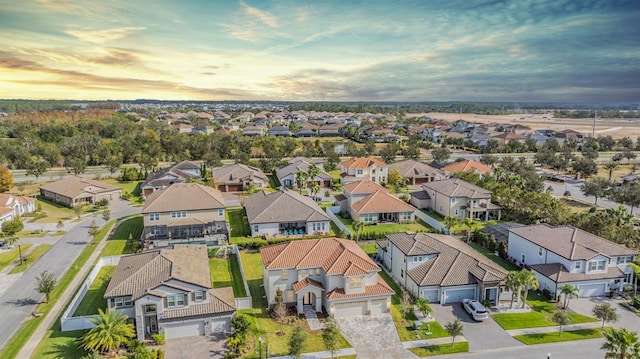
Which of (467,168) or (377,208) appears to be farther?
(467,168)

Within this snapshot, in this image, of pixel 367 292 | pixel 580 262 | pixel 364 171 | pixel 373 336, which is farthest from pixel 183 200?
pixel 580 262

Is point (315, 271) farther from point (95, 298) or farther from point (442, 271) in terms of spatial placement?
point (95, 298)

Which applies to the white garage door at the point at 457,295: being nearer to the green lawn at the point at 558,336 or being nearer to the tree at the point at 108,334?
the green lawn at the point at 558,336

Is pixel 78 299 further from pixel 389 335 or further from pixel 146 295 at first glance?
pixel 389 335

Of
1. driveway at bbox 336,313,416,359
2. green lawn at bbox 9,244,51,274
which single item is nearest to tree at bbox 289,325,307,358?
driveway at bbox 336,313,416,359

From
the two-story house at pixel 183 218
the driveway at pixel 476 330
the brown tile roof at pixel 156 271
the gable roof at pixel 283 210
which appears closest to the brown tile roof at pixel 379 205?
the gable roof at pixel 283 210
